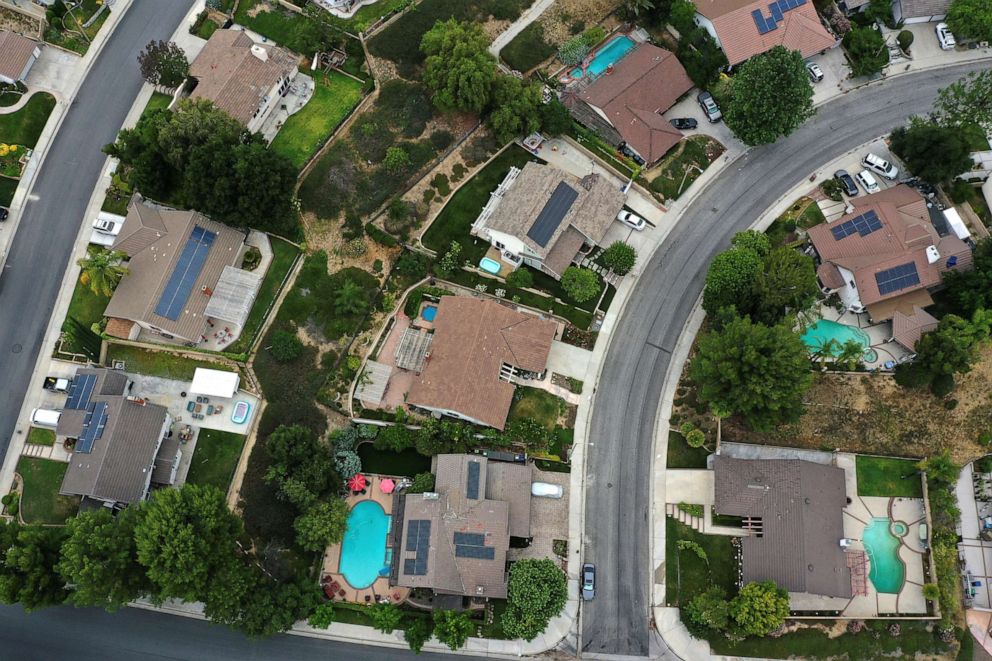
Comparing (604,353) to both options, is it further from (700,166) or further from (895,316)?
(895,316)

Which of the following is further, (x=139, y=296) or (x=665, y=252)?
(x=665, y=252)

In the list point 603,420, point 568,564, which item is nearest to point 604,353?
point 603,420

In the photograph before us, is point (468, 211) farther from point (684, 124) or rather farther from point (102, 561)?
point (102, 561)

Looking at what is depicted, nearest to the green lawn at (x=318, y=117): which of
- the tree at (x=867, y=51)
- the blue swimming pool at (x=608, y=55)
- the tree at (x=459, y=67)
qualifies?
the tree at (x=459, y=67)

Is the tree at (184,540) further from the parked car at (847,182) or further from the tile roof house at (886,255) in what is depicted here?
the parked car at (847,182)

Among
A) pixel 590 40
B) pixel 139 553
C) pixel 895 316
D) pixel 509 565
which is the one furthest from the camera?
pixel 590 40

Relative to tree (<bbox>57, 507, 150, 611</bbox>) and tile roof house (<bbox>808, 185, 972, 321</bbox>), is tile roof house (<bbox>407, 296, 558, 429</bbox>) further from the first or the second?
tile roof house (<bbox>808, 185, 972, 321</bbox>)

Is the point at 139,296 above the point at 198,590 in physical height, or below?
above
